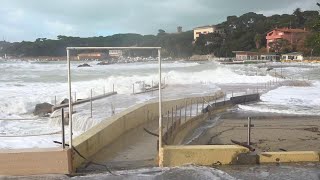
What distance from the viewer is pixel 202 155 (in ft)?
26.1

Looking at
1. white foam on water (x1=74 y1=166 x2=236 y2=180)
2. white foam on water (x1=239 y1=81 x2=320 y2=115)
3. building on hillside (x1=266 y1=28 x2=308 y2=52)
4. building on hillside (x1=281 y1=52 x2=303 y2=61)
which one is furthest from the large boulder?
building on hillside (x1=266 y1=28 x2=308 y2=52)

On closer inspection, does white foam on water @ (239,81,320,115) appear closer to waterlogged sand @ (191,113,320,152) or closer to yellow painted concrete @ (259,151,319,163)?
waterlogged sand @ (191,113,320,152)

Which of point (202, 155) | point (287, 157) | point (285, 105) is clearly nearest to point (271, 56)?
point (285, 105)

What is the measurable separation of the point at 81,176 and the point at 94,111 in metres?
10.4

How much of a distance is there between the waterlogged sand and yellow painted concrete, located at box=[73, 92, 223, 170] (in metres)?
1.87

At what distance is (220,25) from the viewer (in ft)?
637

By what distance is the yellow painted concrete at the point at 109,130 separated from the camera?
812cm

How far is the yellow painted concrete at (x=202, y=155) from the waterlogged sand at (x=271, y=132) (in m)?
2.28

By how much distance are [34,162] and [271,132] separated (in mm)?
8018

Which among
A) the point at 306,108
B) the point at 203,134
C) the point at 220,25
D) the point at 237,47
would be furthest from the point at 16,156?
the point at 220,25

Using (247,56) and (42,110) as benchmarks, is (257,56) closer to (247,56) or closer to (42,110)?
(247,56)

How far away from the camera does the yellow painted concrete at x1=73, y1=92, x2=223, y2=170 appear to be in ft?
26.6

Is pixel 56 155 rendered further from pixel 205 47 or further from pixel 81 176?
pixel 205 47

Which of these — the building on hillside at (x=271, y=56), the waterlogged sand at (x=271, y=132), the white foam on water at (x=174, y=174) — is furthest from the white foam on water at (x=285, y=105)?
the building on hillside at (x=271, y=56)
